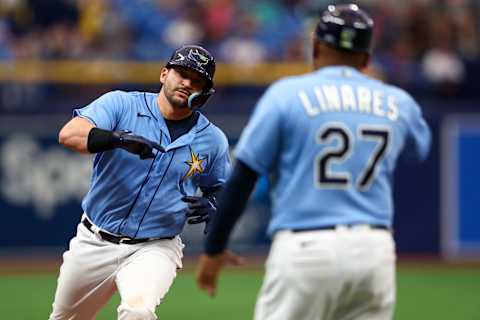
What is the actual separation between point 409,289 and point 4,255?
550cm

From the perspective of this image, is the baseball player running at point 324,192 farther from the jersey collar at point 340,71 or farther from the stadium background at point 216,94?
the stadium background at point 216,94

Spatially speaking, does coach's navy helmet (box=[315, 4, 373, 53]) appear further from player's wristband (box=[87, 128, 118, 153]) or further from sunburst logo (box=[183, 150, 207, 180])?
sunburst logo (box=[183, 150, 207, 180])

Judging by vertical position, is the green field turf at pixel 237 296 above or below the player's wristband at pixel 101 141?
below

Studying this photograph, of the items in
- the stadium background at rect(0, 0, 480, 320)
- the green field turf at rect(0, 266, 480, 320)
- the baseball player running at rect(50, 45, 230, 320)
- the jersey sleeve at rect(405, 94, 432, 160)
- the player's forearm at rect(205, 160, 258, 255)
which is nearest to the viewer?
the player's forearm at rect(205, 160, 258, 255)

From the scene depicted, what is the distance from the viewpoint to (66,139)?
5.92m

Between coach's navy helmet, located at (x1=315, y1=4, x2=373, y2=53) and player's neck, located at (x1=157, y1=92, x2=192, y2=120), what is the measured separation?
2.00m

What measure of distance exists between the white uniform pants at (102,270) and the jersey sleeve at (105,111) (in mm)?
679

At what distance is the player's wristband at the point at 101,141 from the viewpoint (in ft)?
18.9

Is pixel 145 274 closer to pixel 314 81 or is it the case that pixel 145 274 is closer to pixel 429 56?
pixel 314 81

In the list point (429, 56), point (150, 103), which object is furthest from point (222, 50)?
point (150, 103)

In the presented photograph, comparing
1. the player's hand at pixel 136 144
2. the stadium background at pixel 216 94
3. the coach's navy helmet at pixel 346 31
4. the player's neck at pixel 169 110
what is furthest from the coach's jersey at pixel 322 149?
the stadium background at pixel 216 94

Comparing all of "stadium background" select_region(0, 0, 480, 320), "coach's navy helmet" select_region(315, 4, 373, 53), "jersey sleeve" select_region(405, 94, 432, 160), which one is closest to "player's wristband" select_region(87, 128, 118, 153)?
"coach's navy helmet" select_region(315, 4, 373, 53)

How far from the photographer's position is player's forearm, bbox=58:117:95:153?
5.83 m

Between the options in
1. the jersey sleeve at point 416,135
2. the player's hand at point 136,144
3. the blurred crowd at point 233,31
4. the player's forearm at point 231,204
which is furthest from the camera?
the blurred crowd at point 233,31
